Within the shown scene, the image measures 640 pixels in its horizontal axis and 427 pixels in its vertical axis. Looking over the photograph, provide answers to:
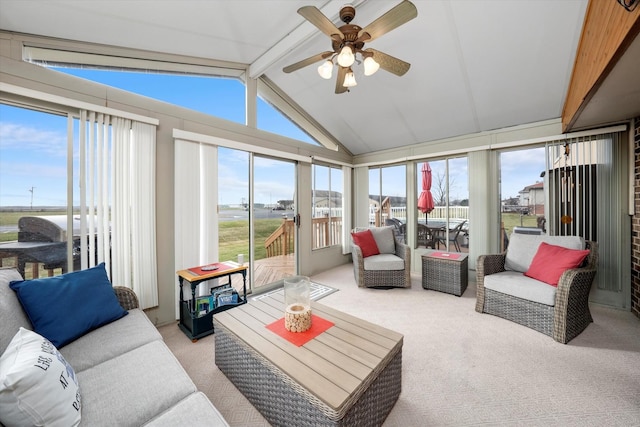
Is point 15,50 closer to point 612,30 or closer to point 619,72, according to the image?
point 612,30

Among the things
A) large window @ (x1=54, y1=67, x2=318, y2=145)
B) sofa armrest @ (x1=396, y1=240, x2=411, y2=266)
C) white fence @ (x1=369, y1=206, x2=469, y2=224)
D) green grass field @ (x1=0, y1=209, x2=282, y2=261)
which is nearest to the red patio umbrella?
white fence @ (x1=369, y1=206, x2=469, y2=224)

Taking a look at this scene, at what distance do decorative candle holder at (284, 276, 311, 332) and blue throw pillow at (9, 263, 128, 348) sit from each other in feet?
Answer: 4.07

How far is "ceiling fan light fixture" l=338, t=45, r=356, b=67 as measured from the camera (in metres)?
1.75

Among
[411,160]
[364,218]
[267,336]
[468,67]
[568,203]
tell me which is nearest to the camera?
[267,336]

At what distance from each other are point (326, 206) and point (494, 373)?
3.37 metres

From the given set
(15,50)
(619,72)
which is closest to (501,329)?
(619,72)

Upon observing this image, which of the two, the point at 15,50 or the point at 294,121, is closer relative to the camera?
the point at 15,50

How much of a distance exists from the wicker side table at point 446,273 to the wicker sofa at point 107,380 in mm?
3137

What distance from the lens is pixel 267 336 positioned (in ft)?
4.99

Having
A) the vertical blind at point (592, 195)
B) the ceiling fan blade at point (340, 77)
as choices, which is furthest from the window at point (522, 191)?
the ceiling fan blade at point (340, 77)

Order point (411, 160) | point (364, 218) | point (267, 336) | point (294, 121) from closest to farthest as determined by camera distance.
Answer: point (267, 336) → point (294, 121) → point (411, 160) → point (364, 218)

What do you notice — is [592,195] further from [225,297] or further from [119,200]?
[119,200]

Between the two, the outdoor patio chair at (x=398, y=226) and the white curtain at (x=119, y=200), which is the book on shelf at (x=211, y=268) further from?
the outdoor patio chair at (x=398, y=226)

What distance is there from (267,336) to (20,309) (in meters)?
1.41
